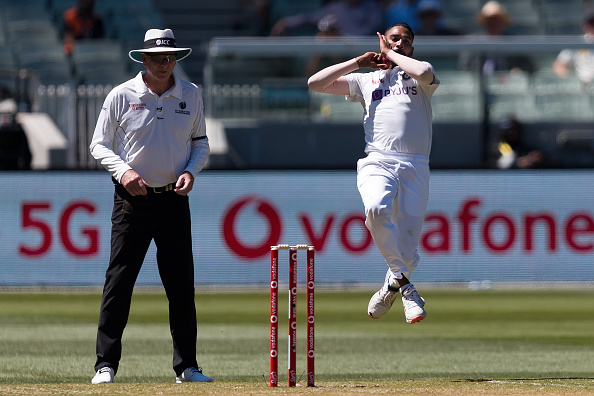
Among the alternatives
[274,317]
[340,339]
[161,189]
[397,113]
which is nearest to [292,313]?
[274,317]

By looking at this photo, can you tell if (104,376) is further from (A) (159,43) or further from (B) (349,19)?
(B) (349,19)

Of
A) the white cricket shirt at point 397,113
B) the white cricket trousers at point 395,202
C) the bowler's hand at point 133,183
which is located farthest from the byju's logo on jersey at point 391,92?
the bowler's hand at point 133,183

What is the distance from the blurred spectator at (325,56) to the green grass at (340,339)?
3468 mm

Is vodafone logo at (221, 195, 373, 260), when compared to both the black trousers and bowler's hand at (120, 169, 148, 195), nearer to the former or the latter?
the black trousers

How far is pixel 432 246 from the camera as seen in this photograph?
1441 cm

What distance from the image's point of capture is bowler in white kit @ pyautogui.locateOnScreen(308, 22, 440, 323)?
23.4 ft

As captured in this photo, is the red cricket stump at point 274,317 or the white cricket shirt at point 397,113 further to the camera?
the white cricket shirt at point 397,113

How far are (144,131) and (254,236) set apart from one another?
7.67 meters

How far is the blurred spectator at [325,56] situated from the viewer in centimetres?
1584

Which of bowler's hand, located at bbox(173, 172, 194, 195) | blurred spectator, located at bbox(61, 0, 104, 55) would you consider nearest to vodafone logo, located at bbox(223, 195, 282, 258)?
blurred spectator, located at bbox(61, 0, 104, 55)

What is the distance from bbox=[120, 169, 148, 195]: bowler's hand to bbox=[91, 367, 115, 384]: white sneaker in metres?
1.08

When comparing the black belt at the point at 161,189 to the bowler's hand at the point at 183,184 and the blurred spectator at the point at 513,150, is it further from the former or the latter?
the blurred spectator at the point at 513,150

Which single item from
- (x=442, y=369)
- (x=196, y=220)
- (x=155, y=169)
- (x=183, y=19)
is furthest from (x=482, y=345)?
(x=183, y=19)

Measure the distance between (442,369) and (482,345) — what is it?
1.66 meters
